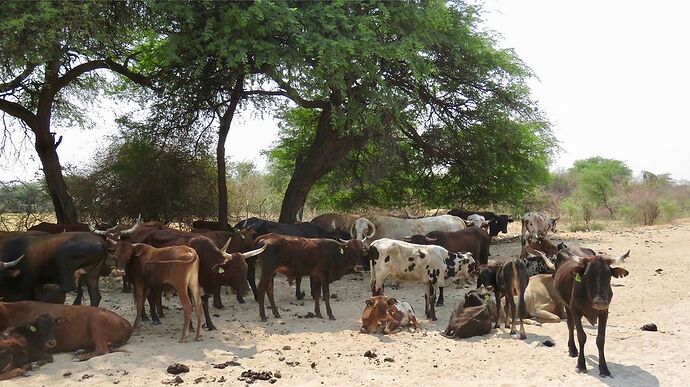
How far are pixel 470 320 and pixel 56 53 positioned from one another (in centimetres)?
931

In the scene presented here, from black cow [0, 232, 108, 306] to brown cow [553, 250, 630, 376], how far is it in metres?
6.75

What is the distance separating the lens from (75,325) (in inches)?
→ 309

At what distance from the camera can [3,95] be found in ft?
51.0

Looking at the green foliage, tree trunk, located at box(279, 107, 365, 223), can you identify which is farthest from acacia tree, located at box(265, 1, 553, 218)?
the green foliage

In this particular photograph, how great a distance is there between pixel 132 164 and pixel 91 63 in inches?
169

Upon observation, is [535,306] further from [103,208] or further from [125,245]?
[103,208]

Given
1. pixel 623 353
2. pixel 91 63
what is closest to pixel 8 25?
pixel 91 63

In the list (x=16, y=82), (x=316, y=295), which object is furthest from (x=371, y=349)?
(x=16, y=82)

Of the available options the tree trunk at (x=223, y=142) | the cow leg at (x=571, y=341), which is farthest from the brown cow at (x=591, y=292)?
the tree trunk at (x=223, y=142)

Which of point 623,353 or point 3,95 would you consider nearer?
point 623,353

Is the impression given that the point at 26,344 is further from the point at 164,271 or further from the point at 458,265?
the point at 458,265

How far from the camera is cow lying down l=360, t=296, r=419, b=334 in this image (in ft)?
30.3

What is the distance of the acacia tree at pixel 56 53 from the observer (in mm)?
11484

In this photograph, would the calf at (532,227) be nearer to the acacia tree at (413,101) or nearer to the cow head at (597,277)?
the acacia tree at (413,101)
